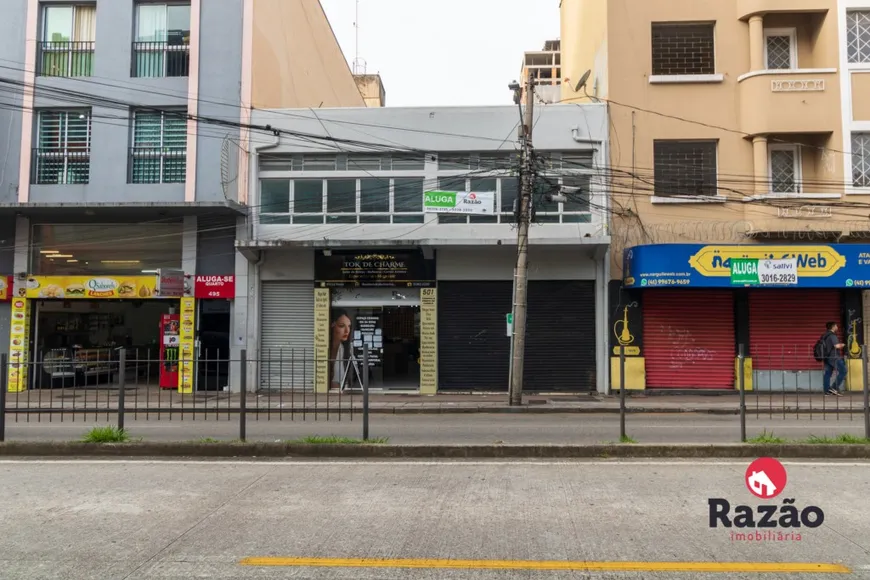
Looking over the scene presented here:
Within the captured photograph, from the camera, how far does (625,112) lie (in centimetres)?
1717

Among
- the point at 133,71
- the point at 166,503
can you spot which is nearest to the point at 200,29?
the point at 133,71

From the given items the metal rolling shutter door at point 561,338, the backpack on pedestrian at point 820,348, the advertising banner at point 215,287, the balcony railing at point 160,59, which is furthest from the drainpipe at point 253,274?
the backpack on pedestrian at point 820,348

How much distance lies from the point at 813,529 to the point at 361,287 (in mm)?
13240

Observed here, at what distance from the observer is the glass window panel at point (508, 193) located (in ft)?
56.1

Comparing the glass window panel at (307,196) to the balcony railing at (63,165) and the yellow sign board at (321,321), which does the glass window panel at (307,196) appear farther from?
the balcony railing at (63,165)

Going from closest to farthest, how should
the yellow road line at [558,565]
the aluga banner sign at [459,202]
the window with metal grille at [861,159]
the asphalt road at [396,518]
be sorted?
the yellow road line at [558,565] → the asphalt road at [396,518] → the aluga banner sign at [459,202] → the window with metal grille at [861,159]

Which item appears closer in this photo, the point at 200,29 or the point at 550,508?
the point at 550,508

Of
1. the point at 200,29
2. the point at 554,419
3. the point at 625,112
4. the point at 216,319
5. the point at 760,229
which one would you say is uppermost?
the point at 200,29

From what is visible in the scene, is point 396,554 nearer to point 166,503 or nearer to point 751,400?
point 166,503

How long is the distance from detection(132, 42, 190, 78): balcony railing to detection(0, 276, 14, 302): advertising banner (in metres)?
6.45

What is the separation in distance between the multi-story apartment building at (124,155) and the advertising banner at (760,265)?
426 inches

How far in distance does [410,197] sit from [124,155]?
745 cm

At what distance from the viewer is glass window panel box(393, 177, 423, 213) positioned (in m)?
17.2

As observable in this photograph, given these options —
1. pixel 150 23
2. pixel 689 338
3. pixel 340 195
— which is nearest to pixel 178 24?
pixel 150 23
